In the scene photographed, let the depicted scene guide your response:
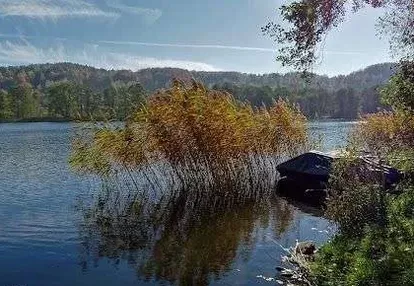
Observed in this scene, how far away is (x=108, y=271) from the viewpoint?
17.7m

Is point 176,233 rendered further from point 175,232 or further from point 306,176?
point 306,176

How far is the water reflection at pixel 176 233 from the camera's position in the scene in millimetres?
18141

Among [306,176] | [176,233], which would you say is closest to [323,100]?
[306,176]

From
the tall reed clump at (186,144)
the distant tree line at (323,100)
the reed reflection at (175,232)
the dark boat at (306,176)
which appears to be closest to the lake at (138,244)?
the reed reflection at (175,232)

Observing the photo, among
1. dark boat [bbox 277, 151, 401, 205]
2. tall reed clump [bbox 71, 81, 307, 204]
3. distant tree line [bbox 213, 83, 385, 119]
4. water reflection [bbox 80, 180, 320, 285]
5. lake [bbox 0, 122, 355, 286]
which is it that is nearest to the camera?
lake [bbox 0, 122, 355, 286]

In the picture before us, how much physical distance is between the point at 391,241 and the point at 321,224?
11274 mm

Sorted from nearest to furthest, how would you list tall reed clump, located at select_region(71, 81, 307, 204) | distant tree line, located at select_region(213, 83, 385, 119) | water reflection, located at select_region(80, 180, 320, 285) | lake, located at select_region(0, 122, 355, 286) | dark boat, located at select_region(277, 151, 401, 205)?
lake, located at select_region(0, 122, 355, 286) → water reflection, located at select_region(80, 180, 320, 285) → tall reed clump, located at select_region(71, 81, 307, 204) → dark boat, located at select_region(277, 151, 401, 205) → distant tree line, located at select_region(213, 83, 385, 119)

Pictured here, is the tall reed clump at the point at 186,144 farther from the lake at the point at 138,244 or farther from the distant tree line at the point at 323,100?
the distant tree line at the point at 323,100

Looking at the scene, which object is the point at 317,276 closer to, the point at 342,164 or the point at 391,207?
the point at 391,207

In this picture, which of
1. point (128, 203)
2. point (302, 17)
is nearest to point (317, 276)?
point (302, 17)

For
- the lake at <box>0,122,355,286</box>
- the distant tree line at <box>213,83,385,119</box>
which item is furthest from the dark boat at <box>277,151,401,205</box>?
the distant tree line at <box>213,83,385,119</box>

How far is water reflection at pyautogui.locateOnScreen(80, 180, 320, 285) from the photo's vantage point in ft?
59.5

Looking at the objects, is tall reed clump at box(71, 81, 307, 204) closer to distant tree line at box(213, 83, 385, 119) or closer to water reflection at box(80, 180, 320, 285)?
water reflection at box(80, 180, 320, 285)

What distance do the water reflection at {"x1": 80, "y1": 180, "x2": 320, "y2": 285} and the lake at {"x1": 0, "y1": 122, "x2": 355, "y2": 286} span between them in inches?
1.5
